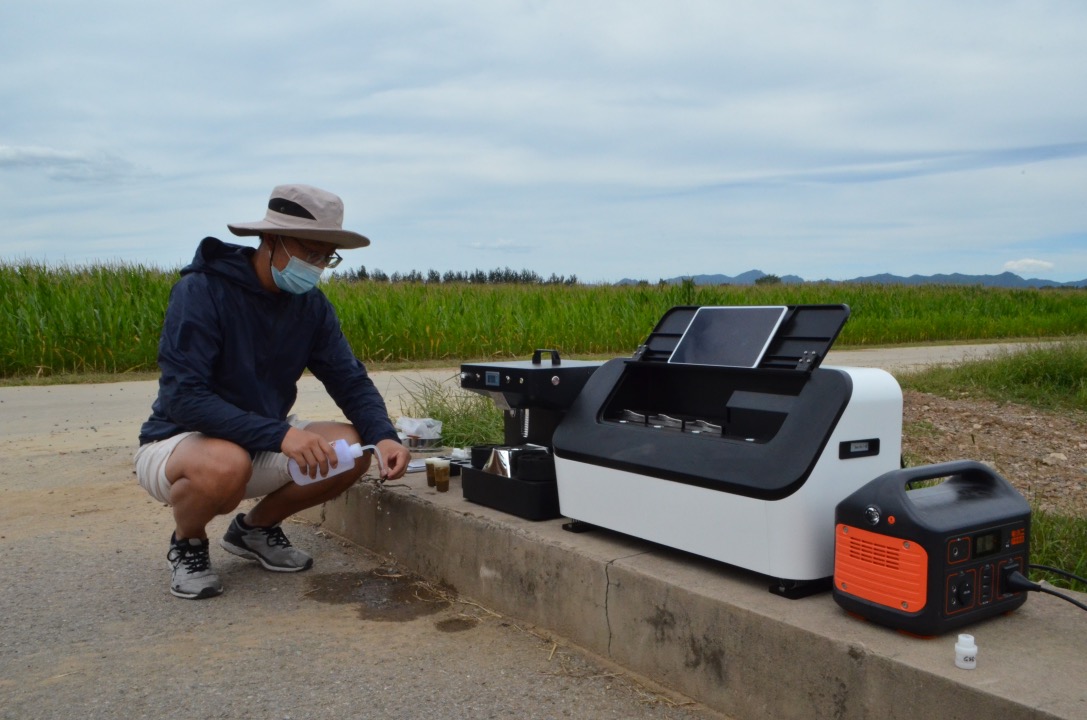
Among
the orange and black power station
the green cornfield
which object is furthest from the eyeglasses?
the green cornfield

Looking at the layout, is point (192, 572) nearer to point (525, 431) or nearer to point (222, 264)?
point (222, 264)

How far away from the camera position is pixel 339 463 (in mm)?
3631

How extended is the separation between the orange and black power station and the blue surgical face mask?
209 cm

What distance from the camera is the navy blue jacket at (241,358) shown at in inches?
133

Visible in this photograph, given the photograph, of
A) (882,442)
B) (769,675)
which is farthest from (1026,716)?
(882,442)

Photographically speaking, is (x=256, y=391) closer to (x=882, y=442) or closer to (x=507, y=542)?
(x=507, y=542)

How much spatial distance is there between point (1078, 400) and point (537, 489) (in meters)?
6.11

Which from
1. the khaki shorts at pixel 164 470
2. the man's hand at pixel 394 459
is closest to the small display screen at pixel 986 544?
the man's hand at pixel 394 459

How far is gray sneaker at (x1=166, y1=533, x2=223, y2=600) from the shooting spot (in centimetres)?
357

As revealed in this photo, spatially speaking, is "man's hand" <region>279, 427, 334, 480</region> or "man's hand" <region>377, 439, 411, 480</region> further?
"man's hand" <region>377, 439, 411, 480</region>

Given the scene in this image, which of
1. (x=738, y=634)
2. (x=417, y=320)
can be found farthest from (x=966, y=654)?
(x=417, y=320)

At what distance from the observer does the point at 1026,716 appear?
1909 millimetres

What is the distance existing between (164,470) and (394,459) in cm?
81

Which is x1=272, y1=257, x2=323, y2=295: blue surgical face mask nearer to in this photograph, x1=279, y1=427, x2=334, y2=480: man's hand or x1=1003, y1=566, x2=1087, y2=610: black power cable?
x1=279, y1=427, x2=334, y2=480: man's hand
